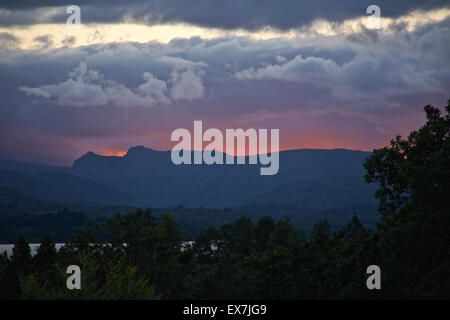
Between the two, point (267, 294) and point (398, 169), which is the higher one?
point (398, 169)

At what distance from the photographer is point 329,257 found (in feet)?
161

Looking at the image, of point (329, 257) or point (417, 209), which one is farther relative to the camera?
point (329, 257)

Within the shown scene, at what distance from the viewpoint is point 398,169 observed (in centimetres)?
3556

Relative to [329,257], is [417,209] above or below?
above

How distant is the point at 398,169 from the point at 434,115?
458 cm

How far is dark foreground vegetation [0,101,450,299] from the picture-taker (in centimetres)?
3092

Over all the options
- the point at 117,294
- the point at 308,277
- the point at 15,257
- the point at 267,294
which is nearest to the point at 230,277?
the point at 267,294

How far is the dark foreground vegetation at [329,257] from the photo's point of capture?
30.9m

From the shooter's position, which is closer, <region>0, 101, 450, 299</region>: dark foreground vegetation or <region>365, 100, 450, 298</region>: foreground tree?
<region>0, 101, 450, 299</region>: dark foreground vegetation

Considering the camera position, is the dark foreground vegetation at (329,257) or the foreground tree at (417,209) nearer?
the dark foreground vegetation at (329,257)

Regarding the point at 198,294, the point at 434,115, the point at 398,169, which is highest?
the point at 434,115
